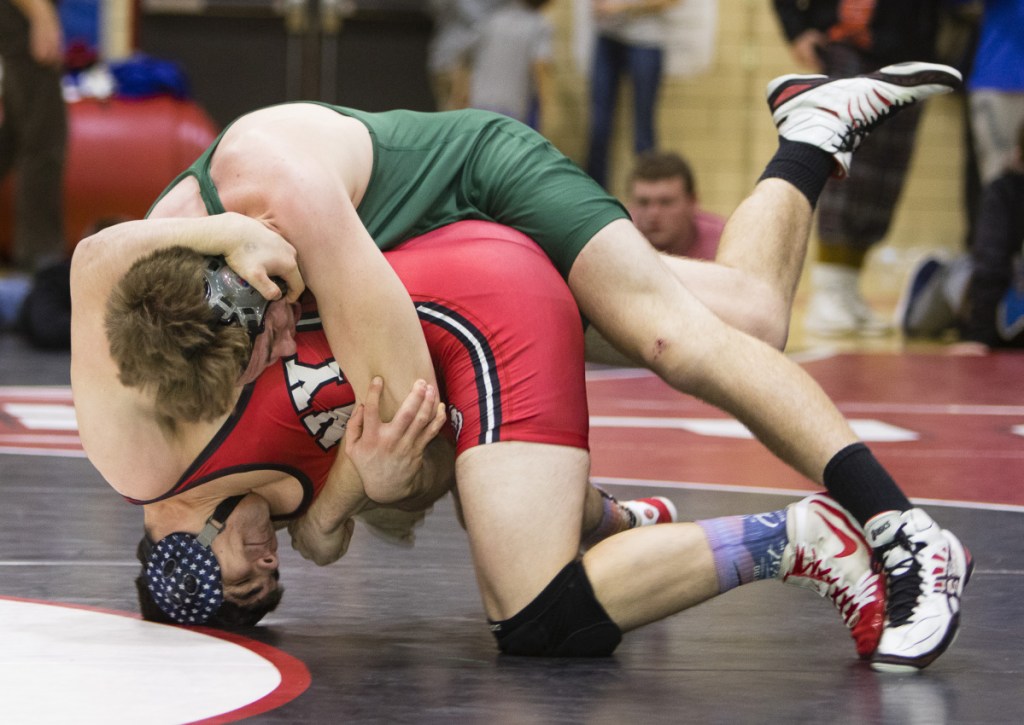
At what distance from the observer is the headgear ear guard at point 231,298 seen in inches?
85.2

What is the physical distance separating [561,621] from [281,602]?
1.73 ft

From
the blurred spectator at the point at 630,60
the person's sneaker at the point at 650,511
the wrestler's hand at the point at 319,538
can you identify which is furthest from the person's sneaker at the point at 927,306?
the wrestler's hand at the point at 319,538

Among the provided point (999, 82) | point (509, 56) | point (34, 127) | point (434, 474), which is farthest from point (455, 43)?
point (434, 474)

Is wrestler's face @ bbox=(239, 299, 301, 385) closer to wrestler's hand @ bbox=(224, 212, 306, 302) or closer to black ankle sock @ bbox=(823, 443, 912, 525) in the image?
wrestler's hand @ bbox=(224, 212, 306, 302)

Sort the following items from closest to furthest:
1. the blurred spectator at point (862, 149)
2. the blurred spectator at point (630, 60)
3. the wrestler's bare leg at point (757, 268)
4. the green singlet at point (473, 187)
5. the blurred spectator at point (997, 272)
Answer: the green singlet at point (473, 187), the wrestler's bare leg at point (757, 268), the blurred spectator at point (997, 272), the blurred spectator at point (862, 149), the blurred spectator at point (630, 60)

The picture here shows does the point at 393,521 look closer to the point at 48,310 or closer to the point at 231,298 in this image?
the point at 231,298

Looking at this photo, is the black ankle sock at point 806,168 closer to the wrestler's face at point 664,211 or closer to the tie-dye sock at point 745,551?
the tie-dye sock at point 745,551

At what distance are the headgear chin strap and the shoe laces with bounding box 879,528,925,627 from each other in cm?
93

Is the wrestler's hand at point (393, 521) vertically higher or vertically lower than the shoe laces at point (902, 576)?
lower

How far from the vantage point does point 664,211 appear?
206 inches

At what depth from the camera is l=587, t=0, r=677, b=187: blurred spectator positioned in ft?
27.0

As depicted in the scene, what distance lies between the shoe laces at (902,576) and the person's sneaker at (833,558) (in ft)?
0.09

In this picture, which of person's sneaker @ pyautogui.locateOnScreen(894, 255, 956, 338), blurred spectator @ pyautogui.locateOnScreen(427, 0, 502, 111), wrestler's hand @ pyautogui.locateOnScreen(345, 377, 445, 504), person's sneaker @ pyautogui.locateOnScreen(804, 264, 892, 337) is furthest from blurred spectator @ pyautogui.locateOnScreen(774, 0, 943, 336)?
wrestler's hand @ pyautogui.locateOnScreen(345, 377, 445, 504)

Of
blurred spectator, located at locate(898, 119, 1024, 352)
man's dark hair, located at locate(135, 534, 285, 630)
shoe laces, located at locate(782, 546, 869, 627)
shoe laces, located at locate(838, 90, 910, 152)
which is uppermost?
shoe laces, located at locate(838, 90, 910, 152)
